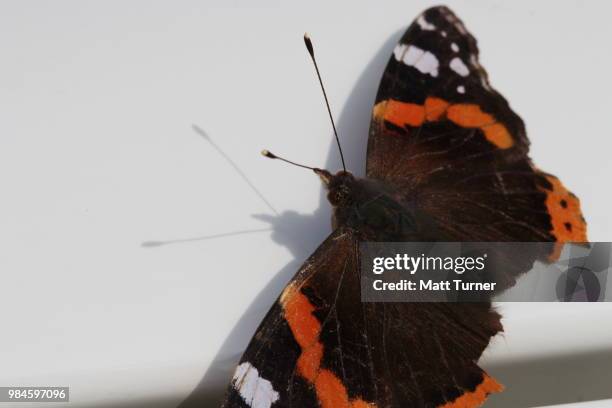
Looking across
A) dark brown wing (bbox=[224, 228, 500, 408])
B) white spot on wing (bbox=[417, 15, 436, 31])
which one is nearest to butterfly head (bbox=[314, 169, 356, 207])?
dark brown wing (bbox=[224, 228, 500, 408])

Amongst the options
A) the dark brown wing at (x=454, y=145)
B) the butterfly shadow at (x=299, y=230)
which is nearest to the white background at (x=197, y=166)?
the butterfly shadow at (x=299, y=230)

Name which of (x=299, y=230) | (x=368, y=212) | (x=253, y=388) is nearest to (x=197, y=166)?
(x=299, y=230)

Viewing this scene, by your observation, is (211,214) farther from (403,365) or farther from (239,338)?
(403,365)

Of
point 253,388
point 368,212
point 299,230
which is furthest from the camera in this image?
point 299,230

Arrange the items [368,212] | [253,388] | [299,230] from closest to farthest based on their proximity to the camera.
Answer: [253,388], [368,212], [299,230]

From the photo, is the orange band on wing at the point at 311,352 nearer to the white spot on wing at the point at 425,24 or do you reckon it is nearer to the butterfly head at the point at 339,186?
the butterfly head at the point at 339,186

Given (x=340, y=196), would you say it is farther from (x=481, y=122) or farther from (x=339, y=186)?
(x=481, y=122)
